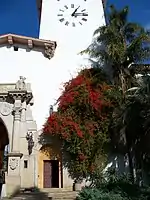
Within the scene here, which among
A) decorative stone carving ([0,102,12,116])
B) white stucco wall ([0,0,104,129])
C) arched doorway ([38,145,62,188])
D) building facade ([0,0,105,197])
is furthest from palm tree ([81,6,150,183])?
decorative stone carving ([0,102,12,116])

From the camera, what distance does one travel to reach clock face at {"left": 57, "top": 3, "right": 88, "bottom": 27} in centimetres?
2717

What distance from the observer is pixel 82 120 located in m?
21.6

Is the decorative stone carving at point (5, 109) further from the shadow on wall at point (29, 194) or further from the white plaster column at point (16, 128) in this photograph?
the shadow on wall at point (29, 194)

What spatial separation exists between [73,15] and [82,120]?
10.4 meters

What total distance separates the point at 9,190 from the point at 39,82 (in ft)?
27.3

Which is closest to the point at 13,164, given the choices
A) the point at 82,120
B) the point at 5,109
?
the point at 5,109

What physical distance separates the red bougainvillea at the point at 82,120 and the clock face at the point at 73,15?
6.55 meters

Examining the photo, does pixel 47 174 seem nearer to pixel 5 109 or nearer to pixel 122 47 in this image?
pixel 5 109

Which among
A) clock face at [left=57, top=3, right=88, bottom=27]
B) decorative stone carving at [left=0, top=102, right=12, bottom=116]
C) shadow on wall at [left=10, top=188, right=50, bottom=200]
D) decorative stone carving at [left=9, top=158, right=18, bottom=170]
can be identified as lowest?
shadow on wall at [left=10, top=188, right=50, bottom=200]

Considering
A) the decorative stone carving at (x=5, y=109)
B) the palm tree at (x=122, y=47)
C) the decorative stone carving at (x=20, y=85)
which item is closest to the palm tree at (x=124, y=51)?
the palm tree at (x=122, y=47)

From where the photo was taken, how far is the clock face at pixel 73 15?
27172 mm

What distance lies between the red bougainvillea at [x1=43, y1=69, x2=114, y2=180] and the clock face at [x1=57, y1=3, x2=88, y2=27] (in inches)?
258

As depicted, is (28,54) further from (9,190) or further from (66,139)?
(9,190)

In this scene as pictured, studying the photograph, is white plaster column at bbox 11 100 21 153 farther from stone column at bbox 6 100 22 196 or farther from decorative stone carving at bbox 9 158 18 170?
decorative stone carving at bbox 9 158 18 170
